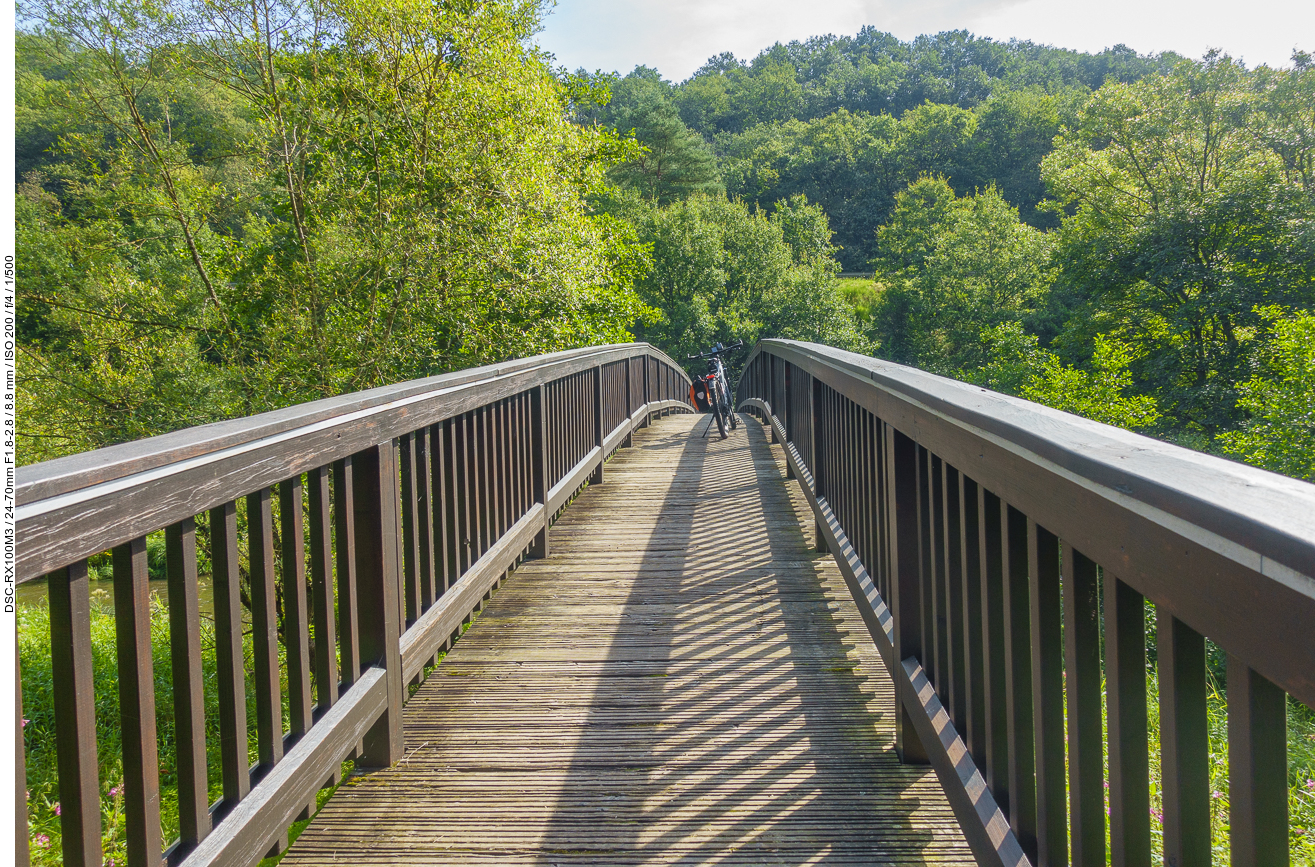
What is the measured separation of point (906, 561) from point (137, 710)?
177 centimetres

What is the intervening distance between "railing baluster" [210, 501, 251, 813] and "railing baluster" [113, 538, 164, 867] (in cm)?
22

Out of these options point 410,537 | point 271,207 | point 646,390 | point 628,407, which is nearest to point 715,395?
point 646,390

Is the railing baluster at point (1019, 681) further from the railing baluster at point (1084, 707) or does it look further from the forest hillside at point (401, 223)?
the forest hillside at point (401, 223)

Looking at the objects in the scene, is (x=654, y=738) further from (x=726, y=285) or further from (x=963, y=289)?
(x=963, y=289)

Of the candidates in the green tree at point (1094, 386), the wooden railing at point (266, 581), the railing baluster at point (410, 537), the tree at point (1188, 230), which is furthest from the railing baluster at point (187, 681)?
the tree at point (1188, 230)

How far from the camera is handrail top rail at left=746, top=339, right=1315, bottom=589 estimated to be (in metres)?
0.65

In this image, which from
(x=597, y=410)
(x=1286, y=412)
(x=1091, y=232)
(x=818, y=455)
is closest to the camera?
(x=818, y=455)

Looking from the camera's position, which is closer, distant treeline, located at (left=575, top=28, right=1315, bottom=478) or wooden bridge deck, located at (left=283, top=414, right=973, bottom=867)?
wooden bridge deck, located at (left=283, top=414, right=973, bottom=867)

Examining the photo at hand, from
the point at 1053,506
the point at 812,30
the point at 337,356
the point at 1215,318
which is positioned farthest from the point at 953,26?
the point at 1053,506

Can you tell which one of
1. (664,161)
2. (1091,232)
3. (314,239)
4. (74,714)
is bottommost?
(74,714)

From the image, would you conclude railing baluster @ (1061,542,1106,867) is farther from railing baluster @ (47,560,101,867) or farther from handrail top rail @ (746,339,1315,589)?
railing baluster @ (47,560,101,867)

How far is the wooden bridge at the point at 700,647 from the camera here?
89 cm

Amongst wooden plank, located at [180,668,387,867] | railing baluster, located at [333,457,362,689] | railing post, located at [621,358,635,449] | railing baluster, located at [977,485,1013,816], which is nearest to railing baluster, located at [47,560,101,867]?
wooden plank, located at [180,668,387,867]

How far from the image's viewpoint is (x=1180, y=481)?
0.83m
